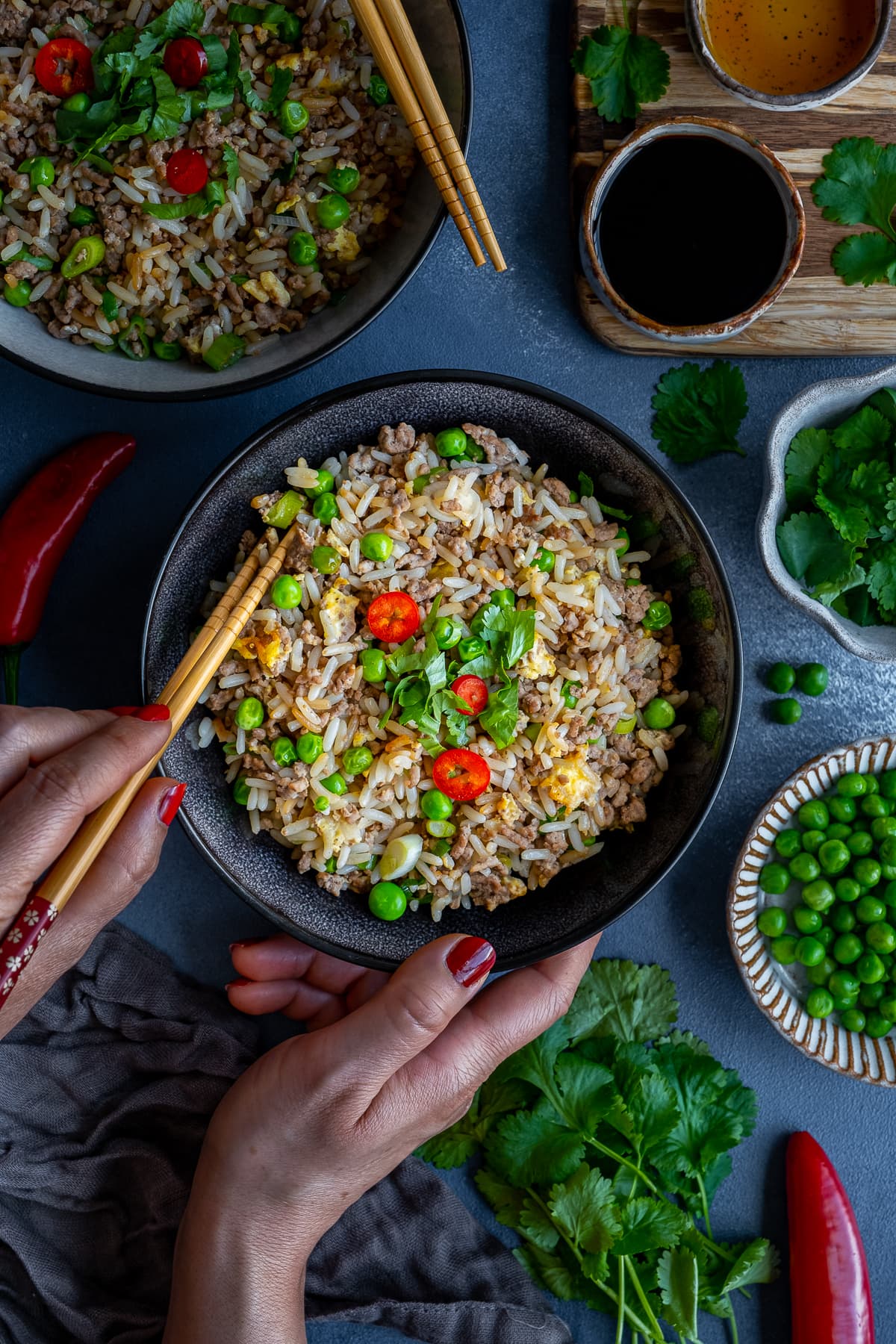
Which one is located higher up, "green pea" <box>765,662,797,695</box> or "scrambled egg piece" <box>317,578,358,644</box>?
"scrambled egg piece" <box>317,578,358,644</box>

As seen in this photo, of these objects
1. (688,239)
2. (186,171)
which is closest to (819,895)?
(688,239)

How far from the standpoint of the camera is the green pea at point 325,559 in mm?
2584

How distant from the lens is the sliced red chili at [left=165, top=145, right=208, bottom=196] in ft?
8.55

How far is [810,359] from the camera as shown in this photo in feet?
10.3

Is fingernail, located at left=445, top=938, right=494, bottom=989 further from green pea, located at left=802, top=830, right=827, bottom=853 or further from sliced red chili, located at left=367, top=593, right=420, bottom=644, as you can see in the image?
green pea, located at left=802, top=830, right=827, bottom=853

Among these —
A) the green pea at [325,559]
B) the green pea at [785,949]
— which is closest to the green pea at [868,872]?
the green pea at [785,949]

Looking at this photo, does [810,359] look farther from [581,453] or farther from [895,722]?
[895,722]

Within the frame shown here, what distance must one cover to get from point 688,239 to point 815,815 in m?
1.65

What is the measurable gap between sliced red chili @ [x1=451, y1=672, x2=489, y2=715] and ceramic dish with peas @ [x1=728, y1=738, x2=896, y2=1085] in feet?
3.20

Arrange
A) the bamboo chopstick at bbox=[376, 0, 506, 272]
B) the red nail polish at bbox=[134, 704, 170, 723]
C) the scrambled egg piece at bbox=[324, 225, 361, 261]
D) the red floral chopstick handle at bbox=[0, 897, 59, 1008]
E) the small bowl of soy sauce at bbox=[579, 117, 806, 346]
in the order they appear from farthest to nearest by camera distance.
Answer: the small bowl of soy sauce at bbox=[579, 117, 806, 346], the scrambled egg piece at bbox=[324, 225, 361, 261], the bamboo chopstick at bbox=[376, 0, 506, 272], the red nail polish at bbox=[134, 704, 170, 723], the red floral chopstick handle at bbox=[0, 897, 59, 1008]

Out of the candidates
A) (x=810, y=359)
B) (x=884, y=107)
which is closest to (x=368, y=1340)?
(x=810, y=359)

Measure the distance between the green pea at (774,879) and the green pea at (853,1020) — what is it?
0.41 m

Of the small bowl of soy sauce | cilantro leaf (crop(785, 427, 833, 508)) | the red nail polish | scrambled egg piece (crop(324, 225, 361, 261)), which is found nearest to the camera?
the red nail polish

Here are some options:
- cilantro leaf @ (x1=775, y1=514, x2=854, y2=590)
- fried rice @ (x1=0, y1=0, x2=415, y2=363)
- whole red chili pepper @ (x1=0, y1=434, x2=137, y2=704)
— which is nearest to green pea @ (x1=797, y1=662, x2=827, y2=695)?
cilantro leaf @ (x1=775, y1=514, x2=854, y2=590)
